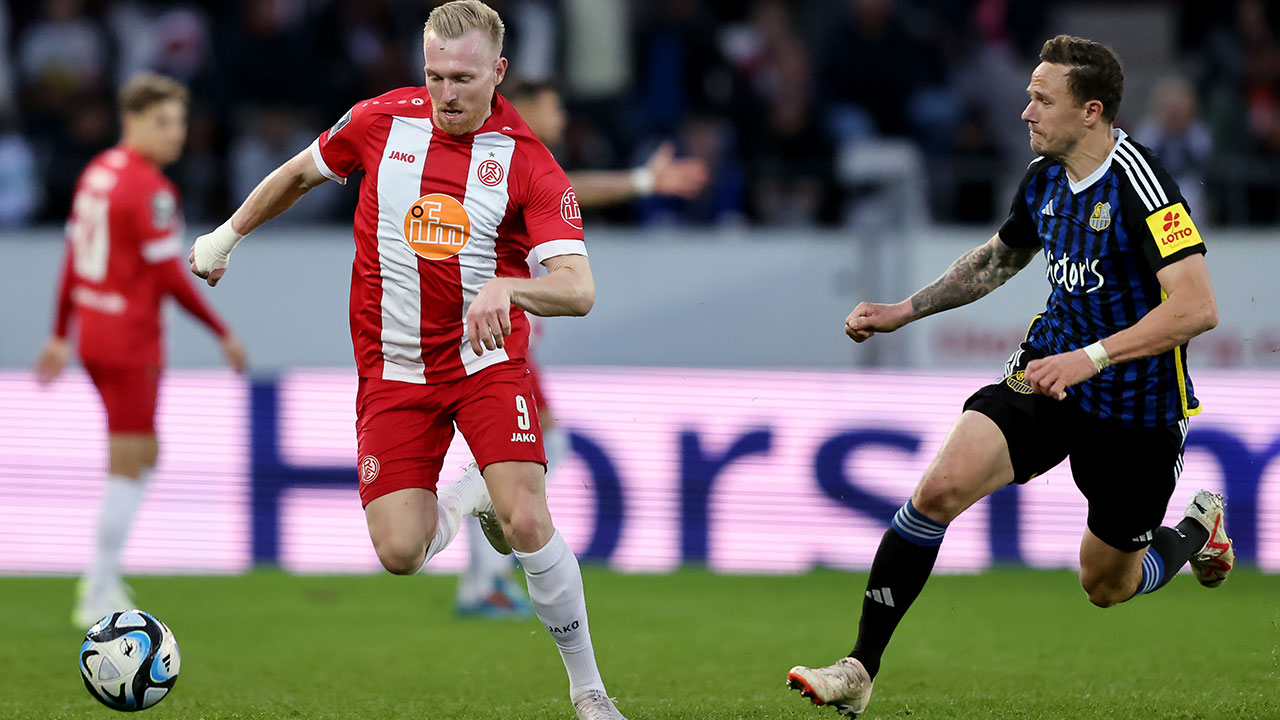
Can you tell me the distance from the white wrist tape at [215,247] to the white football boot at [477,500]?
1.07 metres

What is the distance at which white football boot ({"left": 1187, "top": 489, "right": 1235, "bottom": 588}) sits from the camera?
19.4 ft

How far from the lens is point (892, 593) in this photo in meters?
5.02

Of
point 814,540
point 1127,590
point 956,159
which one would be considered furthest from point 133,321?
point 956,159

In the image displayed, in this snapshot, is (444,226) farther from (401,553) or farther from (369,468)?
(401,553)

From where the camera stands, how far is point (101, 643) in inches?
199

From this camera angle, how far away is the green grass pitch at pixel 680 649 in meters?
5.50

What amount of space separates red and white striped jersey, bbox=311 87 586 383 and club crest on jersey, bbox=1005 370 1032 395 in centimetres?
148

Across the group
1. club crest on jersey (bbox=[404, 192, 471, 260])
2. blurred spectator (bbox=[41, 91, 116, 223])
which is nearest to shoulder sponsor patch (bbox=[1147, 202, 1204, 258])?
club crest on jersey (bbox=[404, 192, 471, 260])

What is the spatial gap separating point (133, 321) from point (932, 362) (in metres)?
5.64

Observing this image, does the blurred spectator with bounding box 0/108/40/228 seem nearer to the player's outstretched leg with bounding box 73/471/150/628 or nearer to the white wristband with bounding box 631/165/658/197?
the player's outstretched leg with bounding box 73/471/150/628

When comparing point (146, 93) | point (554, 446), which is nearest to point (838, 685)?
point (554, 446)

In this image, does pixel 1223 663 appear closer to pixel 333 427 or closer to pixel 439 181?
pixel 439 181

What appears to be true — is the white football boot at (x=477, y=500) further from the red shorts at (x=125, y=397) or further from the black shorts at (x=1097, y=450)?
the red shorts at (x=125, y=397)

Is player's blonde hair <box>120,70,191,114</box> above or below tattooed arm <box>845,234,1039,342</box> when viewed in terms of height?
above
